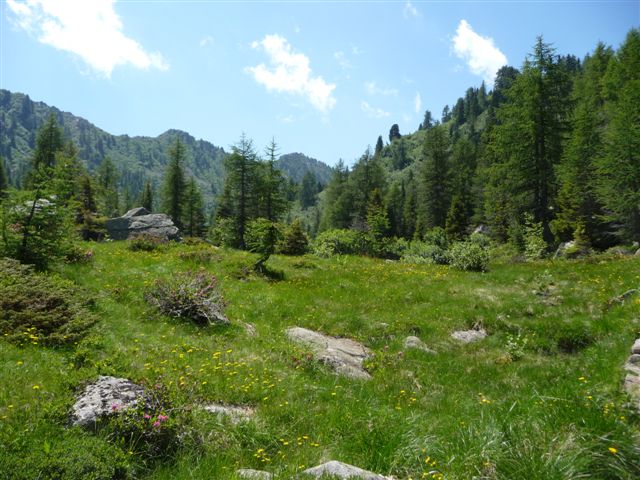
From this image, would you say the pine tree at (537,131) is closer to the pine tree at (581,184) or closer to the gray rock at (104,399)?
the pine tree at (581,184)

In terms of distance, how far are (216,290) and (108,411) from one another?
24.0 feet

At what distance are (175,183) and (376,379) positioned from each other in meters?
66.2

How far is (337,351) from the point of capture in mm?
10477

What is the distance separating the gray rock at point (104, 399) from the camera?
5.03 meters

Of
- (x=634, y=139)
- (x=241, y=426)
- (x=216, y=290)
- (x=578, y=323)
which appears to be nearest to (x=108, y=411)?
(x=241, y=426)

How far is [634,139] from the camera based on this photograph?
111 feet

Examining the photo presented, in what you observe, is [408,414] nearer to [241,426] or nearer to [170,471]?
[241,426]

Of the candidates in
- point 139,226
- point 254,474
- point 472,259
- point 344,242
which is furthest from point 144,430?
point 139,226

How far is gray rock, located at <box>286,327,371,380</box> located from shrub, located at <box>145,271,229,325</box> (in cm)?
218

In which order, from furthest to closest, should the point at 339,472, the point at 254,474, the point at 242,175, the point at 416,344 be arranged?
the point at 242,175 → the point at 416,344 → the point at 254,474 → the point at 339,472

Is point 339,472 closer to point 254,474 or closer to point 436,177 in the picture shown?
point 254,474

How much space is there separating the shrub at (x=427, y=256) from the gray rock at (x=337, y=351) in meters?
16.0

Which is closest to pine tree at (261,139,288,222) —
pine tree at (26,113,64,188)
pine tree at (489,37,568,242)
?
pine tree at (489,37,568,242)

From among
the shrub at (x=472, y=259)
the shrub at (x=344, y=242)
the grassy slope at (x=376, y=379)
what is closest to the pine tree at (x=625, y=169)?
the shrub at (x=472, y=259)
